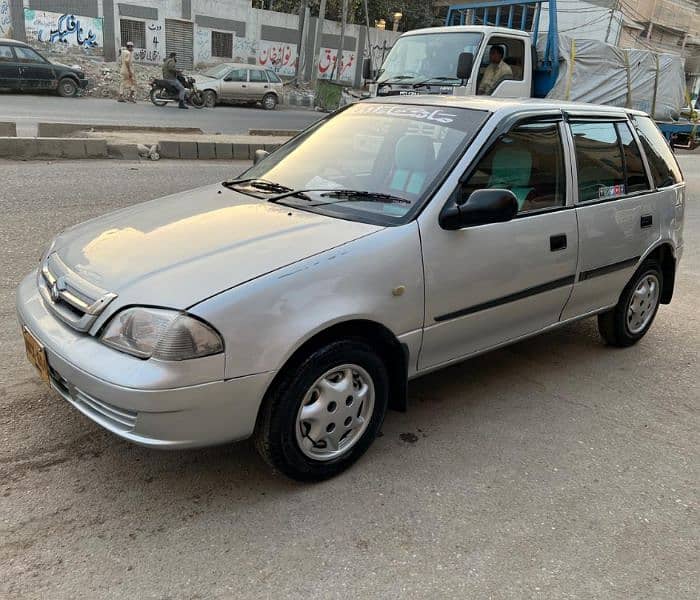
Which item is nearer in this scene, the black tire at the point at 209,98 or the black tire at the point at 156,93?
the black tire at the point at 156,93

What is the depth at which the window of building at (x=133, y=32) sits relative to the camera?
96.8 feet

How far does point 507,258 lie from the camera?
3.37 metres

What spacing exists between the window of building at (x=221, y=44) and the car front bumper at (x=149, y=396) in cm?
3329

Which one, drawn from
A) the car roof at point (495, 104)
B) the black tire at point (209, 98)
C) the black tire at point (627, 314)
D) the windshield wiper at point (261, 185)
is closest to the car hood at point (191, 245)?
the windshield wiper at point (261, 185)

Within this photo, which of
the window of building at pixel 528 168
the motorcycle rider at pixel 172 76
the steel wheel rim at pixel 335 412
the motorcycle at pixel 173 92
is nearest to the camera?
the steel wheel rim at pixel 335 412

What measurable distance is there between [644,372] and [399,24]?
41540mm

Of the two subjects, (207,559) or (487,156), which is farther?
(487,156)

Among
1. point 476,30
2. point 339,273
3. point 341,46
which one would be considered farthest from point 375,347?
point 341,46

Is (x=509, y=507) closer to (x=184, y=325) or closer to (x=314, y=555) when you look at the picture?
(x=314, y=555)

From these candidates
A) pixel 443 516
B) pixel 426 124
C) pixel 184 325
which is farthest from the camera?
pixel 426 124

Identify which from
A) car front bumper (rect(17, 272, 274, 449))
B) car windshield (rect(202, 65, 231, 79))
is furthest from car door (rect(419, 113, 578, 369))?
car windshield (rect(202, 65, 231, 79))

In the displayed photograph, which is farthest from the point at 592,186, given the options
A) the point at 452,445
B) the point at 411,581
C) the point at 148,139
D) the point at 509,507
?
the point at 148,139

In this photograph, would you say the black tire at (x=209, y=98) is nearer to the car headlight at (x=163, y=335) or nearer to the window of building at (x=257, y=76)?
the window of building at (x=257, y=76)

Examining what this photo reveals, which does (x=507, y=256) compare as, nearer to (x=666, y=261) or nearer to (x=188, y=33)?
(x=666, y=261)
